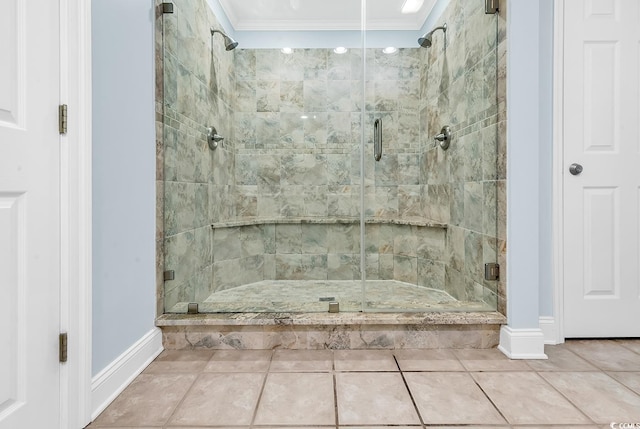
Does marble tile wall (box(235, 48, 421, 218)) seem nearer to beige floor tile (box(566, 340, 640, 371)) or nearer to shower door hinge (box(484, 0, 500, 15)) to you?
shower door hinge (box(484, 0, 500, 15))

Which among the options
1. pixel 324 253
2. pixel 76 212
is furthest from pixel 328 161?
pixel 76 212

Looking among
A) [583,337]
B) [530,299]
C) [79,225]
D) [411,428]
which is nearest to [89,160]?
[79,225]

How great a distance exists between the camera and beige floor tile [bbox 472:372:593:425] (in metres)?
1.23

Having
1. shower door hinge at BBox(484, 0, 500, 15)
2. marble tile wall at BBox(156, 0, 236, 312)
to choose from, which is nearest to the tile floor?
marble tile wall at BBox(156, 0, 236, 312)

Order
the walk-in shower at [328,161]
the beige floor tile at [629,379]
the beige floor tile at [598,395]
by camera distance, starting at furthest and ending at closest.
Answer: the walk-in shower at [328,161], the beige floor tile at [629,379], the beige floor tile at [598,395]

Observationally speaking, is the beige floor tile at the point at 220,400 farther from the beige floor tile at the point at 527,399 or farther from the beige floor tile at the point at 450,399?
the beige floor tile at the point at 527,399

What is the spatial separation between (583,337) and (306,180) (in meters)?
2.13

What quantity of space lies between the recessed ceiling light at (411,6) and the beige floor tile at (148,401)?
2868mm

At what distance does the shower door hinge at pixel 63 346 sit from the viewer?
115 centimetres

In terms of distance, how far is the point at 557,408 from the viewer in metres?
1.29

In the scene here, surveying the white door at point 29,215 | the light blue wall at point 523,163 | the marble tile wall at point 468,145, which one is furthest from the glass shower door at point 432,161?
the white door at point 29,215

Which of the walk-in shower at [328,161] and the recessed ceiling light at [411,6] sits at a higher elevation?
the recessed ceiling light at [411,6]

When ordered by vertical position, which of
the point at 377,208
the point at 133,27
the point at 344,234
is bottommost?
the point at 344,234

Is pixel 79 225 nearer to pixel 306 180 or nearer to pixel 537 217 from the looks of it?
pixel 537 217
